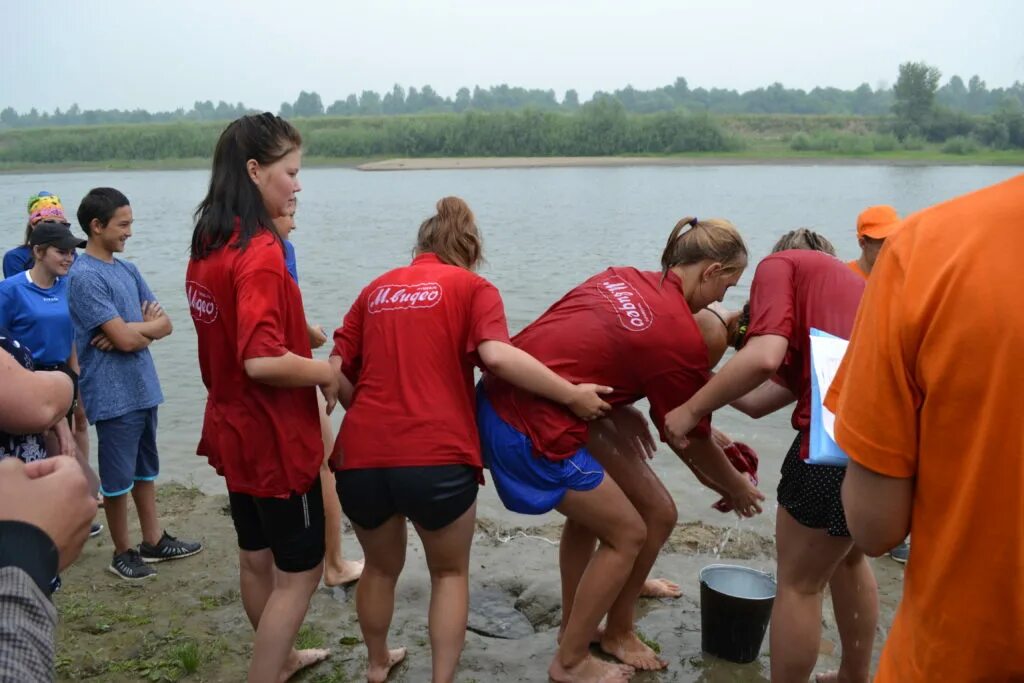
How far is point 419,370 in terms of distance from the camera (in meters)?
3.43

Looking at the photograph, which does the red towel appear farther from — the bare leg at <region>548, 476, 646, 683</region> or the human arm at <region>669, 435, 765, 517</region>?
the bare leg at <region>548, 476, 646, 683</region>

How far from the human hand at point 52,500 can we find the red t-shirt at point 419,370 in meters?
1.67

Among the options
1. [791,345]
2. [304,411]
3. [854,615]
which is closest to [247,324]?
[304,411]

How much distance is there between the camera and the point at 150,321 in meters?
5.04

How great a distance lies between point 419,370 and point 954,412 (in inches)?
84.2

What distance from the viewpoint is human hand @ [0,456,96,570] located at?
161 centimetres

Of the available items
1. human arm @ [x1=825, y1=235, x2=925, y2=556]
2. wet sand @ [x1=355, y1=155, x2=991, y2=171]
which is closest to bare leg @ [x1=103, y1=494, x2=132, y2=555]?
human arm @ [x1=825, y1=235, x2=925, y2=556]

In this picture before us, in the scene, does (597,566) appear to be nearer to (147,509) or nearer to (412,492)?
(412,492)

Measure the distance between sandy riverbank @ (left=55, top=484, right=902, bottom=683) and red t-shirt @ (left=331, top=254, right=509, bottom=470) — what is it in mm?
1330

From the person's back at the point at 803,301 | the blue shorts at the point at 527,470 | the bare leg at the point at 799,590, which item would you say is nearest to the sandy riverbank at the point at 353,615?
the bare leg at the point at 799,590

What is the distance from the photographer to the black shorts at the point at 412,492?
132 inches

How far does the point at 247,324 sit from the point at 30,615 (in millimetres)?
1807

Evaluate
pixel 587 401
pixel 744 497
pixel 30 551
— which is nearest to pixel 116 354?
A: pixel 587 401

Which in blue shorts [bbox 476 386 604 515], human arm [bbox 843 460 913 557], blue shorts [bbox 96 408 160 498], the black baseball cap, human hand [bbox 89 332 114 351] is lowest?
blue shorts [bbox 96 408 160 498]
